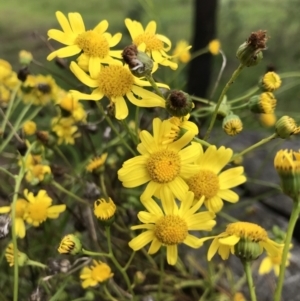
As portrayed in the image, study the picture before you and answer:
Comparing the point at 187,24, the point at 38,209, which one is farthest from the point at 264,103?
the point at 187,24

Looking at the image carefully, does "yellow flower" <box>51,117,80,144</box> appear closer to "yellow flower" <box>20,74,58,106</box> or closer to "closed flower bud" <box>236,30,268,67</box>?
"yellow flower" <box>20,74,58,106</box>

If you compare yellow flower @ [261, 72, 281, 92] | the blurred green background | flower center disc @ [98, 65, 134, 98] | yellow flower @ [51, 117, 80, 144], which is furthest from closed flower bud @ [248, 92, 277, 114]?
the blurred green background

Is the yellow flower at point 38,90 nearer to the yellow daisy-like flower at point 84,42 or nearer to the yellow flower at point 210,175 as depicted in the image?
the yellow daisy-like flower at point 84,42

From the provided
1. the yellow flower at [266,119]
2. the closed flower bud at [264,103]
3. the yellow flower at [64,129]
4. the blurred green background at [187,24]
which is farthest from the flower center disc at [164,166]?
the blurred green background at [187,24]

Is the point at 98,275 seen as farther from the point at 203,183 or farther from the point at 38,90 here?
the point at 38,90

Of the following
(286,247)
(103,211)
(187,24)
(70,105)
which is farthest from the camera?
(187,24)

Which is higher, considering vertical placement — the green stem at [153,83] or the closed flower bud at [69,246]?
the green stem at [153,83]

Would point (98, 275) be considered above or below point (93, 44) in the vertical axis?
below

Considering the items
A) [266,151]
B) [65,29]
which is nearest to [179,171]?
[65,29]
